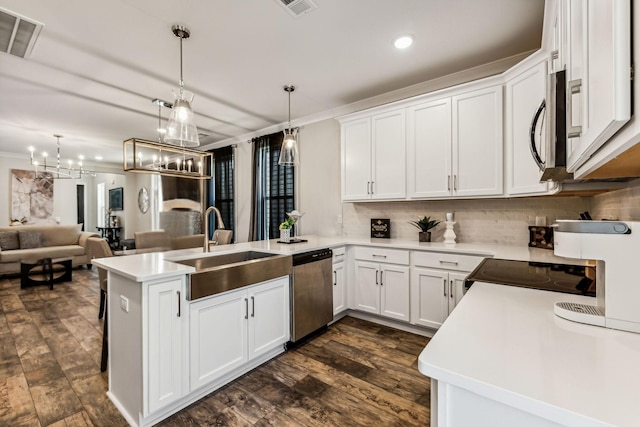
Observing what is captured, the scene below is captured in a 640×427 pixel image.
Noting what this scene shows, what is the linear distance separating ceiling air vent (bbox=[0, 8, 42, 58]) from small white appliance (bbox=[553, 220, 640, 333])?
357 cm

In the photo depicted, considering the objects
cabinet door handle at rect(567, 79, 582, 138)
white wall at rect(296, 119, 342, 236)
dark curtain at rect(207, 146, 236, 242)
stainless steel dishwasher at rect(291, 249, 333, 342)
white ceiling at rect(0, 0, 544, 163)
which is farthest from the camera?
dark curtain at rect(207, 146, 236, 242)

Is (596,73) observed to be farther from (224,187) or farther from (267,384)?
(224,187)

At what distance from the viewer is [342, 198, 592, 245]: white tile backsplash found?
2.60 m

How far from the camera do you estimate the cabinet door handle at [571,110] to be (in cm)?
76

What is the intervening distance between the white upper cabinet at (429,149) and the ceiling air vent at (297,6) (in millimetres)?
1547

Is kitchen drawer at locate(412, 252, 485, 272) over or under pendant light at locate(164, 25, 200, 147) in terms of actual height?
under

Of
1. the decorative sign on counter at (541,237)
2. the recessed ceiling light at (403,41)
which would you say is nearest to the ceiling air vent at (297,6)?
the recessed ceiling light at (403,41)

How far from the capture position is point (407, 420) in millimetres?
1748

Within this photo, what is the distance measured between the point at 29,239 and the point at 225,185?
4218 mm

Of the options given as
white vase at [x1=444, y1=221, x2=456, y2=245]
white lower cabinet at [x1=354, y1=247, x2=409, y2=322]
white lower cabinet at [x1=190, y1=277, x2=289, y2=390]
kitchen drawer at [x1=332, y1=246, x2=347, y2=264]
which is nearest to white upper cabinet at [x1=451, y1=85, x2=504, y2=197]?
white vase at [x1=444, y1=221, x2=456, y2=245]

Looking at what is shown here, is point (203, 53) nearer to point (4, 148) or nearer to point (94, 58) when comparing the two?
point (94, 58)

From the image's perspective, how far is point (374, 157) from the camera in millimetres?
3357

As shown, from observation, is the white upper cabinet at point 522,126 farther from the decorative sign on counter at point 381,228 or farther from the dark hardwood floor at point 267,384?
the dark hardwood floor at point 267,384

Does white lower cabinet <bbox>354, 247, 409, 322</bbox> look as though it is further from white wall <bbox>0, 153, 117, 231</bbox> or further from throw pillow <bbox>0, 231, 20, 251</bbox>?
white wall <bbox>0, 153, 117, 231</bbox>
